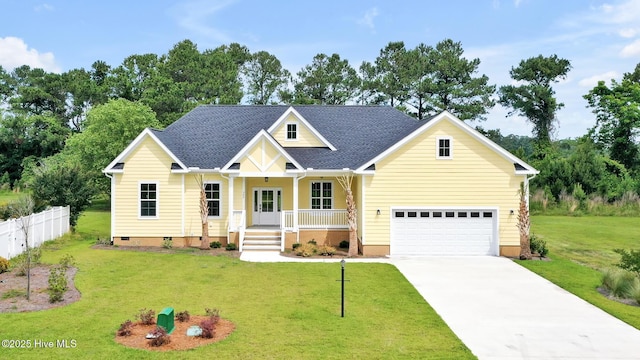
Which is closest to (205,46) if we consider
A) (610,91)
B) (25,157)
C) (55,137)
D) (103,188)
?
(55,137)

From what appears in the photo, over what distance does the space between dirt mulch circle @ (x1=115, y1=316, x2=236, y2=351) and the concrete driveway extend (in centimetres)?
526

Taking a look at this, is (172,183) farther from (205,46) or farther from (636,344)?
(205,46)

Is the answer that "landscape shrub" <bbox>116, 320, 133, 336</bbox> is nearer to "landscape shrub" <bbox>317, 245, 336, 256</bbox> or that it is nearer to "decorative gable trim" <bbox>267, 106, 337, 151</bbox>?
"landscape shrub" <bbox>317, 245, 336, 256</bbox>

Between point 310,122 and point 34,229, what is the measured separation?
14.6m

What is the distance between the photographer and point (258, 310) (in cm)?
1166

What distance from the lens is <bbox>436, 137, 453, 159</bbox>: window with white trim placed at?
20016 millimetres

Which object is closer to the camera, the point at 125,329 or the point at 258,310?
the point at 125,329

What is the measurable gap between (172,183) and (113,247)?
3993 mm

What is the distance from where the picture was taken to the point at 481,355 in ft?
29.3

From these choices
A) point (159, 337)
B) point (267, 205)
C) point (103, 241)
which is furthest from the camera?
point (267, 205)

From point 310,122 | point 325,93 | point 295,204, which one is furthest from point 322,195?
point 325,93

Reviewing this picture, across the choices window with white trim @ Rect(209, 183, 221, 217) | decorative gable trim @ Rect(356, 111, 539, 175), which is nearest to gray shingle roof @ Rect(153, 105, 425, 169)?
window with white trim @ Rect(209, 183, 221, 217)

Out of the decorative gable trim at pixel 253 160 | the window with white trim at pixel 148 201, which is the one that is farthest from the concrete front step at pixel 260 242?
the window with white trim at pixel 148 201

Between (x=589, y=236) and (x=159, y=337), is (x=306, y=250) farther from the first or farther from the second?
(x=589, y=236)
